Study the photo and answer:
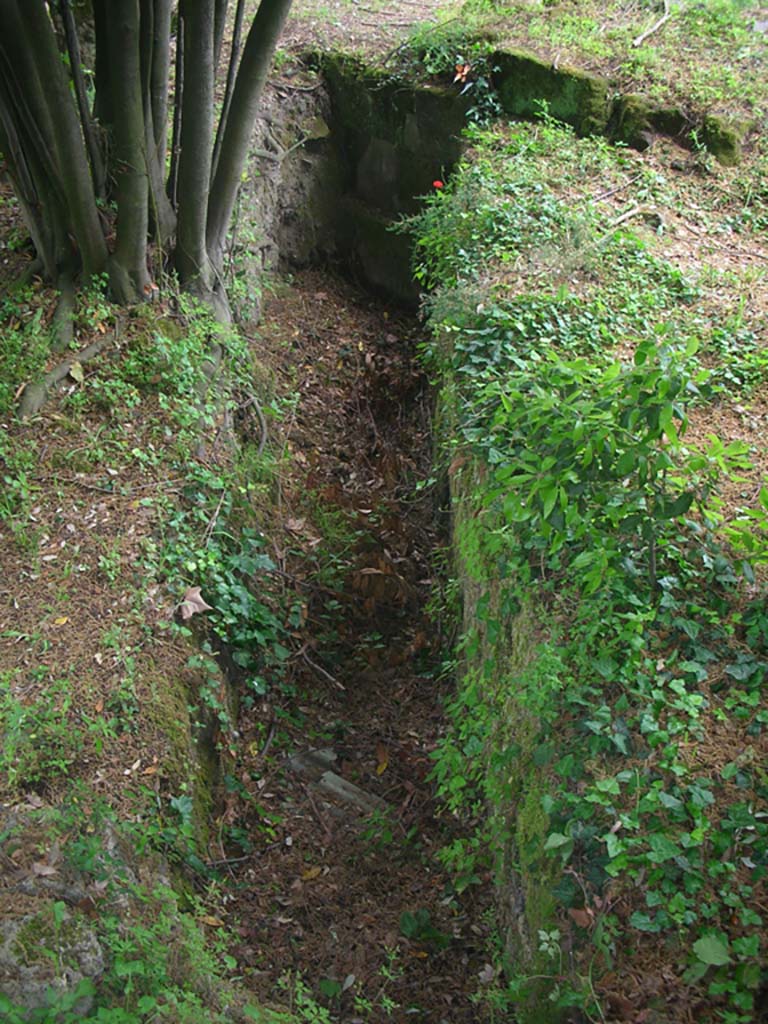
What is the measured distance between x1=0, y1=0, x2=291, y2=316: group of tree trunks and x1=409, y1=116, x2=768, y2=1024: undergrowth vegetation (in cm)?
236

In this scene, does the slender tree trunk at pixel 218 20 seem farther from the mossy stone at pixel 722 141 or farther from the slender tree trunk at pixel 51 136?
the mossy stone at pixel 722 141

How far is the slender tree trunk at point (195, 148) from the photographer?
4957 millimetres

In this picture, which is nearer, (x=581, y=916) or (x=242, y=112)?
(x=581, y=916)

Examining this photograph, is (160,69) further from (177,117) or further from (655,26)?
(655,26)

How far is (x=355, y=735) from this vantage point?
4910 mm

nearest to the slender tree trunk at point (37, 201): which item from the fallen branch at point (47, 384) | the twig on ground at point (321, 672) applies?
the fallen branch at point (47, 384)

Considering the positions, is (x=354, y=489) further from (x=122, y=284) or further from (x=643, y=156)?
(x=643, y=156)

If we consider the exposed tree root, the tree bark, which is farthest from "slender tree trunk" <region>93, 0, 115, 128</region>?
the exposed tree root

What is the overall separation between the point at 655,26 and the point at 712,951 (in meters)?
8.69

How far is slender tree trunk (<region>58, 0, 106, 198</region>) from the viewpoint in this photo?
201 inches

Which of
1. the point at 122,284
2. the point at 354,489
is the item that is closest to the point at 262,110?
the point at 122,284

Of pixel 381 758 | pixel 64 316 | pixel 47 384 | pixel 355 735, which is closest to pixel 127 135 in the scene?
pixel 64 316

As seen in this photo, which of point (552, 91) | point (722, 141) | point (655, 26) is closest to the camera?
point (722, 141)

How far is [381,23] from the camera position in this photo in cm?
926
